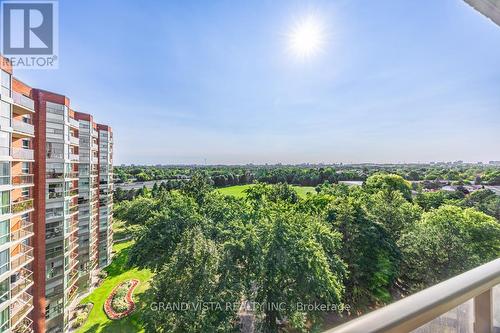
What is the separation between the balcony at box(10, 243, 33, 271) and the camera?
6.68 meters

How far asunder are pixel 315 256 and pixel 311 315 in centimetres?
181

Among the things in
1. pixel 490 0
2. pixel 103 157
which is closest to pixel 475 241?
pixel 490 0

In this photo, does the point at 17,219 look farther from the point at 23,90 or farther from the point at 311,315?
the point at 311,315

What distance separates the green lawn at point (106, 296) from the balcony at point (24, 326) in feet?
6.05

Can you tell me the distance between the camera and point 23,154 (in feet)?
23.4

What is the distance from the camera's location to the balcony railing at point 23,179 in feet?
22.6

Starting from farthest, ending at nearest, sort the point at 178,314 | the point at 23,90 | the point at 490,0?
the point at 23,90 < the point at 178,314 < the point at 490,0

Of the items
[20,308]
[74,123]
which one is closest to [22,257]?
[20,308]

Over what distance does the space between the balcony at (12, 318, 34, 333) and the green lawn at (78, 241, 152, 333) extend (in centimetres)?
184

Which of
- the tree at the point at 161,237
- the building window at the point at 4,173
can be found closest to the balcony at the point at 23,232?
the building window at the point at 4,173

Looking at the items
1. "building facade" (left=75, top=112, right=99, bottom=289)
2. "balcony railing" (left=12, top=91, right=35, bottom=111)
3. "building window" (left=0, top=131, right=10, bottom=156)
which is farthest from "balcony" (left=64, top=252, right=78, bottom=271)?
"balcony railing" (left=12, top=91, right=35, bottom=111)

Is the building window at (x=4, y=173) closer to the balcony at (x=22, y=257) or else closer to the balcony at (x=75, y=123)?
A: the balcony at (x=22, y=257)

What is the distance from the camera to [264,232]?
7379mm

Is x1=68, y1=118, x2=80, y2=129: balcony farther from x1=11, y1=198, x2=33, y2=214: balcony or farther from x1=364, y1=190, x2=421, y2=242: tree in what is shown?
x1=364, y1=190, x2=421, y2=242: tree
